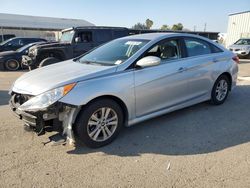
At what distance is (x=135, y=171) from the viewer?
3.23m

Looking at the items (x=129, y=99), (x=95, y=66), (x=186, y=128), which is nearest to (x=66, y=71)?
(x=95, y=66)

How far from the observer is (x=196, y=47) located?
523 centimetres

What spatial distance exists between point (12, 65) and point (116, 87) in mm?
10763

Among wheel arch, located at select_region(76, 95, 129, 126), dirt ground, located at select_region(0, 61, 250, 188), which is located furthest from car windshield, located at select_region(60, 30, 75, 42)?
wheel arch, located at select_region(76, 95, 129, 126)

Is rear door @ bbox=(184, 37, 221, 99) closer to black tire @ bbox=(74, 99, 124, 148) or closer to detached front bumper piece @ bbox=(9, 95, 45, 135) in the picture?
black tire @ bbox=(74, 99, 124, 148)

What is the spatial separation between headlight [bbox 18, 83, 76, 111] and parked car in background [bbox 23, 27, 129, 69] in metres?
7.33

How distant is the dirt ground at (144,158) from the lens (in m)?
3.05

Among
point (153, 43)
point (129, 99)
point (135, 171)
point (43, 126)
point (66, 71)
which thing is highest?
point (153, 43)

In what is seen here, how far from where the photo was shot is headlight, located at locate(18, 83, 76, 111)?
3.42m

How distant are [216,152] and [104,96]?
175 cm

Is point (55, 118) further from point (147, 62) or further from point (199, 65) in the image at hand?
point (199, 65)

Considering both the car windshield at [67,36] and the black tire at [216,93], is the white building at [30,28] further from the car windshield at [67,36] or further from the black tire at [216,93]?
the black tire at [216,93]

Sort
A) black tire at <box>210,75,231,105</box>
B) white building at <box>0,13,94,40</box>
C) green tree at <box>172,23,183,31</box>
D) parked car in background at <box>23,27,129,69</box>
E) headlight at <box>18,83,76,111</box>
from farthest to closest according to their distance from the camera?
green tree at <box>172,23,183,31</box>, white building at <box>0,13,94,40</box>, parked car in background at <box>23,27,129,69</box>, black tire at <box>210,75,231,105</box>, headlight at <box>18,83,76,111</box>

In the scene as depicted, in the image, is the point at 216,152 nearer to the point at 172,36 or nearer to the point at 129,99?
the point at 129,99
